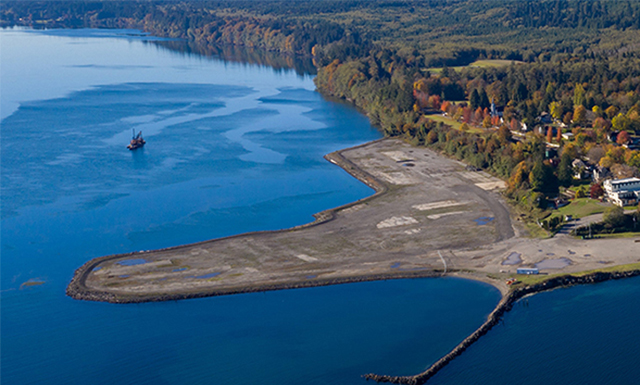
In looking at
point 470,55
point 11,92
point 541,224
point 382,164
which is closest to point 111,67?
point 11,92

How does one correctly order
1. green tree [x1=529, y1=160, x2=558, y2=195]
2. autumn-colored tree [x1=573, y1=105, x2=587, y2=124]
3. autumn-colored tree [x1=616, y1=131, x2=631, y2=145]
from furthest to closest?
1. autumn-colored tree [x1=573, y1=105, x2=587, y2=124]
2. autumn-colored tree [x1=616, y1=131, x2=631, y2=145]
3. green tree [x1=529, y1=160, x2=558, y2=195]

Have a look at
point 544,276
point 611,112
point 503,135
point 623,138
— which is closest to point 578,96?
point 611,112

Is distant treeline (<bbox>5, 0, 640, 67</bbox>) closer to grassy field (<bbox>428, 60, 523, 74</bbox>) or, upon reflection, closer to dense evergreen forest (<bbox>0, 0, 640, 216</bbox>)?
dense evergreen forest (<bbox>0, 0, 640, 216</bbox>)

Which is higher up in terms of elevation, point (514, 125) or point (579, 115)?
point (579, 115)

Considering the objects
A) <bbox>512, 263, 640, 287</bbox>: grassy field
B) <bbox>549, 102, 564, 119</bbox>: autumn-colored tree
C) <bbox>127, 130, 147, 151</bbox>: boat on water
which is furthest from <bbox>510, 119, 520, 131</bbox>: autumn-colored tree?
<bbox>127, 130, 147, 151</bbox>: boat on water

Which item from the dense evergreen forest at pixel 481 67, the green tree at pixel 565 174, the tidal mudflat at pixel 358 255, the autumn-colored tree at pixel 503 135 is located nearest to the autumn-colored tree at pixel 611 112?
the dense evergreen forest at pixel 481 67

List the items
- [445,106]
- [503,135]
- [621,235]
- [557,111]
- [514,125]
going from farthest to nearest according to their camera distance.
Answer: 1. [445,106]
2. [557,111]
3. [514,125]
4. [503,135]
5. [621,235]

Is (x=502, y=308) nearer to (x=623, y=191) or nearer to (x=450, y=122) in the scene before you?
(x=623, y=191)
